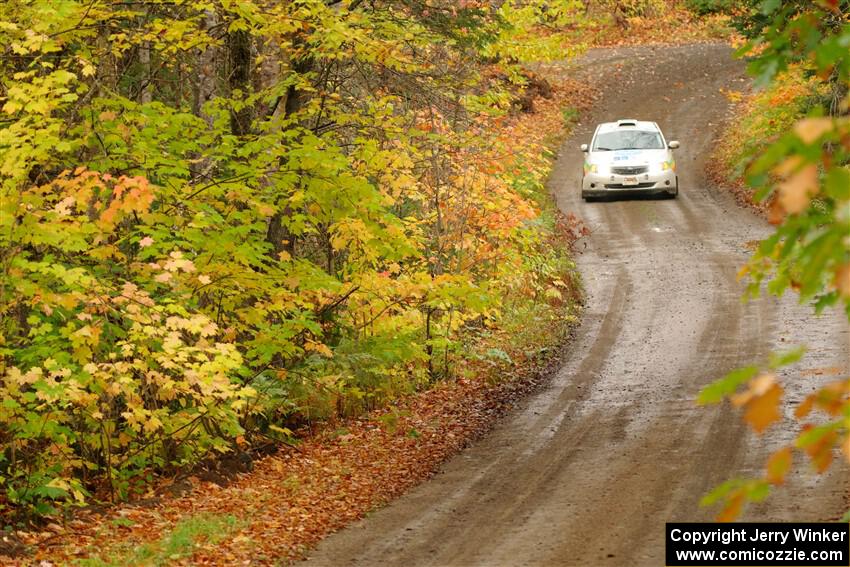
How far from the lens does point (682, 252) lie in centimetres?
2197

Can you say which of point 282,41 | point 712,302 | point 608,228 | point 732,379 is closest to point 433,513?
point 282,41

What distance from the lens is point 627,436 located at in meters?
11.6

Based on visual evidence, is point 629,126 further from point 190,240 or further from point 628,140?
point 190,240

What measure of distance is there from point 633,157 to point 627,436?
15.4m

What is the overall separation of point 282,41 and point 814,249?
381 inches

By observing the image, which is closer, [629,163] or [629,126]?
[629,163]

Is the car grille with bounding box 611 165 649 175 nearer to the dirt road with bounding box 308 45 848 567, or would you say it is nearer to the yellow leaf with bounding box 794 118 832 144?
the dirt road with bounding box 308 45 848 567

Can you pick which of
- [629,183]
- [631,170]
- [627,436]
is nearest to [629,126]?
[631,170]

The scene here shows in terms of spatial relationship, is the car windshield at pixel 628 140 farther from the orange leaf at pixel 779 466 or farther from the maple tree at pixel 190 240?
the orange leaf at pixel 779 466

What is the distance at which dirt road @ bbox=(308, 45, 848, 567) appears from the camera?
335 inches

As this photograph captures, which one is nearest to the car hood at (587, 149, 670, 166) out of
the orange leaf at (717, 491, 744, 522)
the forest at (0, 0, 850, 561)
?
the forest at (0, 0, 850, 561)

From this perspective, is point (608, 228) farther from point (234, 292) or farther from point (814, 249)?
point (814, 249)

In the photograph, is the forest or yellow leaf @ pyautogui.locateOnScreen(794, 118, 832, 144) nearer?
yellow leaf @ pyautogui.locateOnScreen(794, 118, 832, 144)

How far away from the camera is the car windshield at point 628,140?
2617cm
